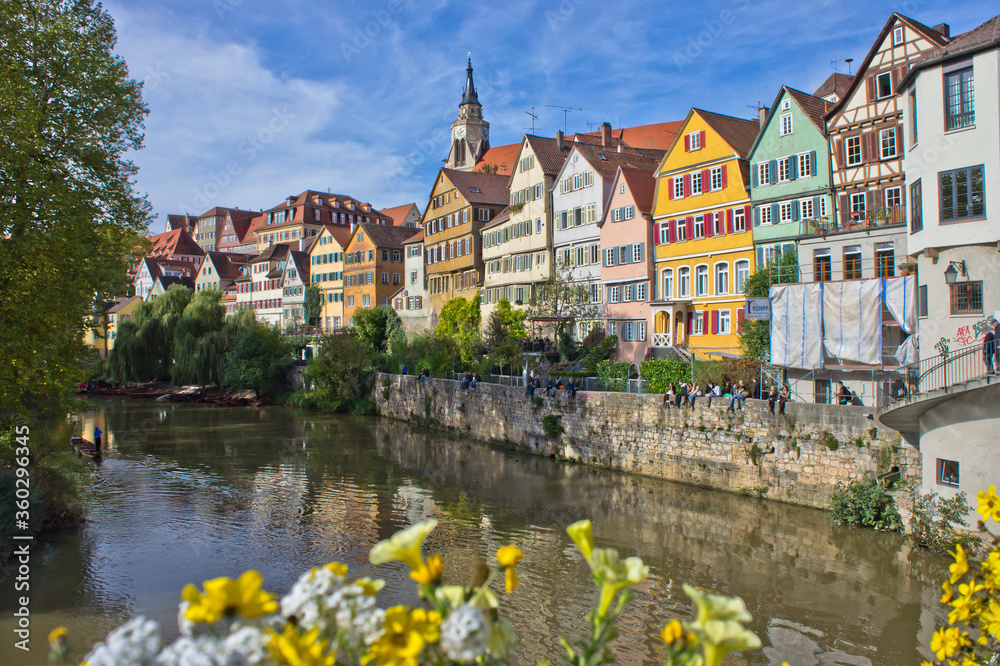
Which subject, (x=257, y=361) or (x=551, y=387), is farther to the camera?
(x=257, y=361)

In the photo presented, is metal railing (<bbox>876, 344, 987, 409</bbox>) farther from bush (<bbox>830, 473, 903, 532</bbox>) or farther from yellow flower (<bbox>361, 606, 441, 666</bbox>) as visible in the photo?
yellow flower (<bbox>361, 606, 441, 666</bbox>)

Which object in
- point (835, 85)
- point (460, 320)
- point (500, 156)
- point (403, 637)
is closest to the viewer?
point (403, 637)

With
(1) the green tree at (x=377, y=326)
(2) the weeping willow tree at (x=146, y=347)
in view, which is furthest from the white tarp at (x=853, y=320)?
(2) the weeping willow tree at (x=146, y=347)

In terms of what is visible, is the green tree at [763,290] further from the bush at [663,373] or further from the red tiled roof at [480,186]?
the red tiled roof at [480,186]

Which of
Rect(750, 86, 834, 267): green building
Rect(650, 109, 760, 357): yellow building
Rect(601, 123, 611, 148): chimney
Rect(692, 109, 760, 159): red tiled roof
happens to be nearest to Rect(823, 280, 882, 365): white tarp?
Rect(750, 86, 834, 267): green building

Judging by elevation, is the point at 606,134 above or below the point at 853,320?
above

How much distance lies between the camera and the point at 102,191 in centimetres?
1648

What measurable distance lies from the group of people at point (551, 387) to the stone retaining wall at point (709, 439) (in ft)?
0.99

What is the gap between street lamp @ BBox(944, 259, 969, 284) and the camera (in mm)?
15125

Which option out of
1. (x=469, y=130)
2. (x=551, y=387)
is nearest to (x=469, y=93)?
(x=469, y=130)

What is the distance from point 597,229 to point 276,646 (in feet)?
120

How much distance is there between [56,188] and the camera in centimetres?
1448

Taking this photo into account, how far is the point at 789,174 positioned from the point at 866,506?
1529cm

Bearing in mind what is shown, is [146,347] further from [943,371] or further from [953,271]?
[953,271]
